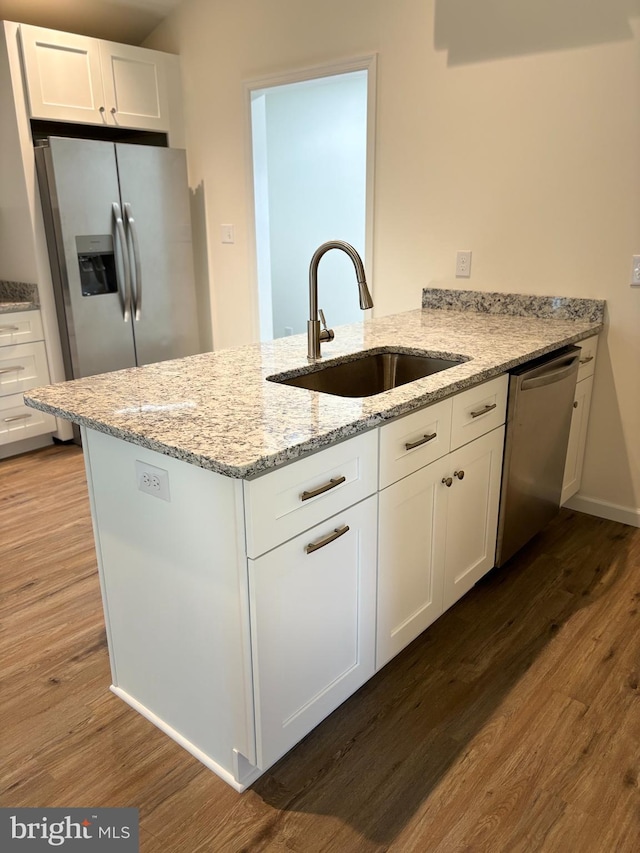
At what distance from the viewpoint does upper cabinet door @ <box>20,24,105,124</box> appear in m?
3.39

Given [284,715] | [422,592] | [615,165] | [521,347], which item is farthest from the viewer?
[615,165]

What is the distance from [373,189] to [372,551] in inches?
88.7

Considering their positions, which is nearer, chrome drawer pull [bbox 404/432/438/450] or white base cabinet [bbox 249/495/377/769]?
white base cabinet [bbox 249/495/377/769]

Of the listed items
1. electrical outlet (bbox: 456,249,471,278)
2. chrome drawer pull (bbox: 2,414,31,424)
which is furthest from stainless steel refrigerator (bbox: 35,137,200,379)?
electrical outlet (bbox: 456,249,471,278)

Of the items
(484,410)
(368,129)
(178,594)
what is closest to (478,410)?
(484,410)

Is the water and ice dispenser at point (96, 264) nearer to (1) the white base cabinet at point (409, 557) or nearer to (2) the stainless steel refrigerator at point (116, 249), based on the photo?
(2) the stainless steel refrigerator at point (116, 249)

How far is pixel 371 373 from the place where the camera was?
7.99 ft

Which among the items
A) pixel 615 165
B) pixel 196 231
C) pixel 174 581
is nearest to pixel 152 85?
pixel 196 231

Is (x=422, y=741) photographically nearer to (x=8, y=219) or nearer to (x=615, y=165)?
(x=615, y=165)

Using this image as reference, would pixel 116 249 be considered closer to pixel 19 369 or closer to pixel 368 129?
pixel 19 369

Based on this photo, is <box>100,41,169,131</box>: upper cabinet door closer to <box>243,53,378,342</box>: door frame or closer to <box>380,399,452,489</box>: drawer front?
<box>243,53,378,342</box>: door frame

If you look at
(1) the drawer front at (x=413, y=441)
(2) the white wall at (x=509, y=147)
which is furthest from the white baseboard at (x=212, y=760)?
(2) the white wall at (x=509, y=147)

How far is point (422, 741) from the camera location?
1774mm

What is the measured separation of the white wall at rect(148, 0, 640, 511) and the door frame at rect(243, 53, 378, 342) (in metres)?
0.04
